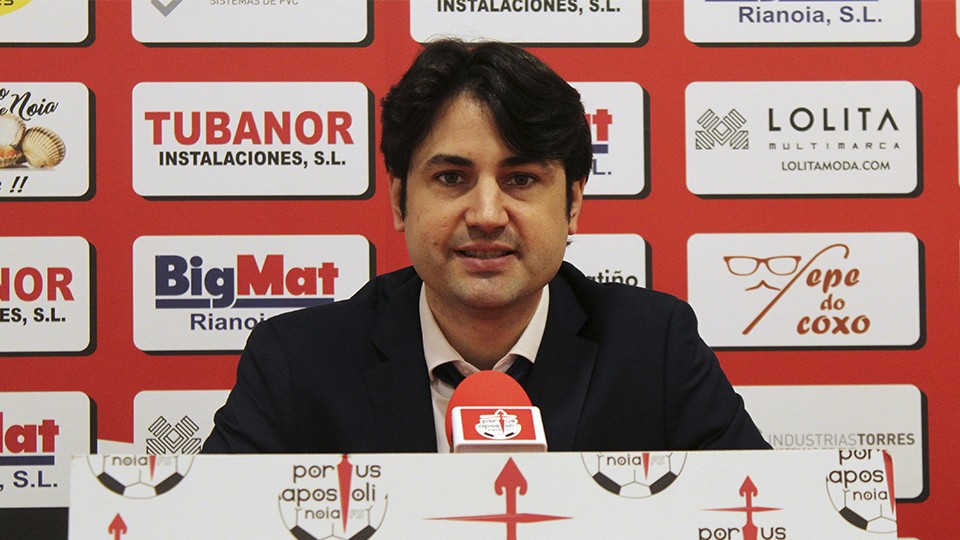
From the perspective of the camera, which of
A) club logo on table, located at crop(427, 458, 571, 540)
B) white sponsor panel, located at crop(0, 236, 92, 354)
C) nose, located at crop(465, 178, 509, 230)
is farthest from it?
white sponsor panel, located at crop(0, 236, 92, 354)

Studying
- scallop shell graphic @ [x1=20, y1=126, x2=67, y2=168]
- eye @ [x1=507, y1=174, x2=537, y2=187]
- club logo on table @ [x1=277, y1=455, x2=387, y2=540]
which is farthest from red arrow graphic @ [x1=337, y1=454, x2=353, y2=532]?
scallop shell graphic @ [x1=20, y1=126, x2=67, y2=168]

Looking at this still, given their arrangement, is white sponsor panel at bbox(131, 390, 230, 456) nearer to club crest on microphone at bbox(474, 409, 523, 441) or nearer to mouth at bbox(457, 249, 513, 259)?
mouth at bbox(457, 249, 513, 259)

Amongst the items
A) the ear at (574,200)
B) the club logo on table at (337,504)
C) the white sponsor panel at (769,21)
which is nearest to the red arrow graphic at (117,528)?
the club logo on table at (337,504)

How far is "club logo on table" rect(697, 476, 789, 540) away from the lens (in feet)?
2.54

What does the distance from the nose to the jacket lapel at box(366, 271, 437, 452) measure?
0.23 metres

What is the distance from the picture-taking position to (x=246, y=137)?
209 centimetres

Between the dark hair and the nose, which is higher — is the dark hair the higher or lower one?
the higher one

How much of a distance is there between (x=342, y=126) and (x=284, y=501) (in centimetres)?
142

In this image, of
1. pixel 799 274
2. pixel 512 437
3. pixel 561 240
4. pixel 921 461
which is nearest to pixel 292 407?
pixel 561 240

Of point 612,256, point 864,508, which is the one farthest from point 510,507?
point 612,256

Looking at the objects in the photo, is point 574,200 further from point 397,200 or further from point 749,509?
point 749,509

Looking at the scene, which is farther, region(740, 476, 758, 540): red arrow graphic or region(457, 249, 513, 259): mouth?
region(457, 249, 513, 259): mouth

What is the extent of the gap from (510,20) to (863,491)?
1.52 m

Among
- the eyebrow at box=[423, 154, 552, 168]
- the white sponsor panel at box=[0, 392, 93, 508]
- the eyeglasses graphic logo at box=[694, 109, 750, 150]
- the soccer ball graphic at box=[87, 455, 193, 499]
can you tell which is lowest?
the white sponsor panel at box=[0, 392, 93, 508]
